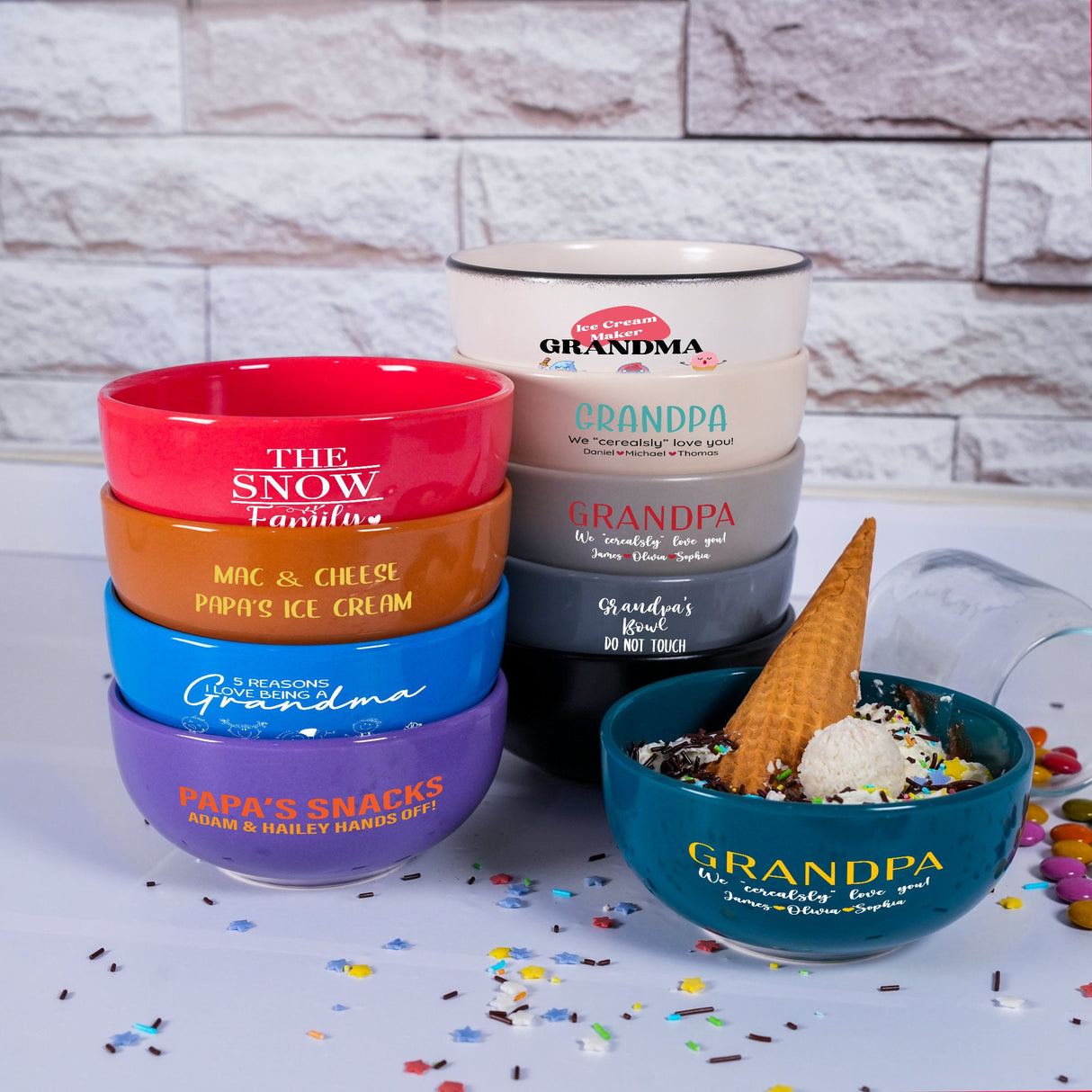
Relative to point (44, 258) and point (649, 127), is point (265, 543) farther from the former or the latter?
point (44, 258)

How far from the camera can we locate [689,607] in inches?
25.7

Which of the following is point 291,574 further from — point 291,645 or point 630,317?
point 630,317

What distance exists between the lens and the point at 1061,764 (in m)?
0.73

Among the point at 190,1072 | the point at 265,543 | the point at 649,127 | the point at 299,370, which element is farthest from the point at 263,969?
the point at 649,127

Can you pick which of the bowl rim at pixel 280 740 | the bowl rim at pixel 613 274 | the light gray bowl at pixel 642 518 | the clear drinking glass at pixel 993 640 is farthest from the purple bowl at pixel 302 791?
A: the clear drinking glass at pixel 993 640

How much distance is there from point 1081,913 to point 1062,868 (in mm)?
43

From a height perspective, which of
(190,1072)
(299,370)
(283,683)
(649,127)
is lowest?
Result: (190,1072)

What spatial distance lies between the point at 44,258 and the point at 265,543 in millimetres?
794

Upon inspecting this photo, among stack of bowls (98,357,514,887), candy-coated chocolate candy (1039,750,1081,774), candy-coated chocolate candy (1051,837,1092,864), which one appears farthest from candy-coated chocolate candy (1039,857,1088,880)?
stack of bowls (98,357,514,887)

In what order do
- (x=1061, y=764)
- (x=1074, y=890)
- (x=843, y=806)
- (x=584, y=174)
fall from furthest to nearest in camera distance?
(x=584, y=174)
(x=1061, y=764)
(x=1074, y=890)
(x=843, y=806)

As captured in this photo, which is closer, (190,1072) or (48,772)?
(190,1072)

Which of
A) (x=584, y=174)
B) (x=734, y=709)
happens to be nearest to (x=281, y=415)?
(x=734, y=709)

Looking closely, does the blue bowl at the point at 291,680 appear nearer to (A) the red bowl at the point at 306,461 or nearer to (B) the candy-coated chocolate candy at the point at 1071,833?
(A) the red bowl at the point at 306,461

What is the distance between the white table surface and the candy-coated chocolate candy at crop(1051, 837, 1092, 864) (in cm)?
1
